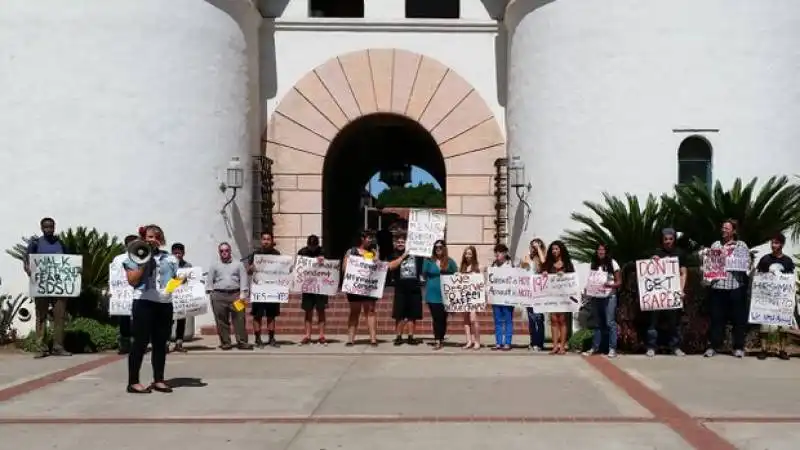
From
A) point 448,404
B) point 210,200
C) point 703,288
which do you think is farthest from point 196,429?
point 210,200

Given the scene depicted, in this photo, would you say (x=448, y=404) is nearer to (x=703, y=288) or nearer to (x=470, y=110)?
(x=703, y=288)

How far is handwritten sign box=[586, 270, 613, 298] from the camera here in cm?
1281

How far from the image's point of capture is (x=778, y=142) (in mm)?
15781

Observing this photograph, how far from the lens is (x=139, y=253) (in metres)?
9.42

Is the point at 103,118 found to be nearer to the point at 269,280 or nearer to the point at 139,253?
the point at 269,280

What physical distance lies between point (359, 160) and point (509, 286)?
14.0 m

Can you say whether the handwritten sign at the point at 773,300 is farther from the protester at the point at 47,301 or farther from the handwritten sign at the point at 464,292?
the protester at the point at 47,301

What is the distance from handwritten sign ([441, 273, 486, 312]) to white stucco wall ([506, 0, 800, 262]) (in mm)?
3229

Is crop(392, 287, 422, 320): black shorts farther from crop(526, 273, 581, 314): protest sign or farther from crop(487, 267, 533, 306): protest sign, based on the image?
crop(526, 273, 581, 314): protest sign

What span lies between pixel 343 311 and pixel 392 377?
666 cm

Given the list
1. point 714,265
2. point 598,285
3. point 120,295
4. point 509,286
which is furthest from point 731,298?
point 120,295

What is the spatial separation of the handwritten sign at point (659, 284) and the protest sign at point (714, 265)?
0.41 m

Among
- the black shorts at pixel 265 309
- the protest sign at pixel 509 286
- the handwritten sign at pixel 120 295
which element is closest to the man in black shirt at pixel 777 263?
the protest sign at pixel 509 286

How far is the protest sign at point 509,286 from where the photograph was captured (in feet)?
44.6
